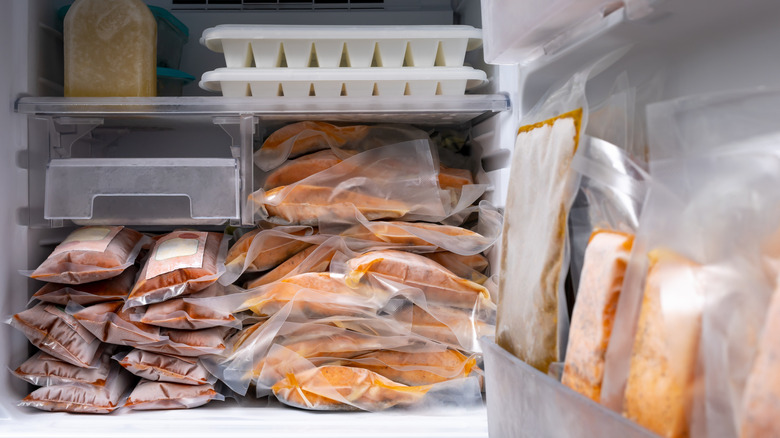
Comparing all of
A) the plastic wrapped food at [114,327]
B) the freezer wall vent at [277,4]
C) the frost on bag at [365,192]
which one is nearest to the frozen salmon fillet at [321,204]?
the frost on bag at [365,192]

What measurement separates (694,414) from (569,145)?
0.85ft

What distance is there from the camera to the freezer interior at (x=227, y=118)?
669mm

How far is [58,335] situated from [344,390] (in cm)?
58

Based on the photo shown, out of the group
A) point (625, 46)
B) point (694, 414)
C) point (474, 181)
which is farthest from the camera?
point (474, 181)

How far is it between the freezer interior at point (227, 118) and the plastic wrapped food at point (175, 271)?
6 centimetres

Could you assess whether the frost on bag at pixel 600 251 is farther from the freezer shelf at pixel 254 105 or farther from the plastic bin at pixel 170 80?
the plastic bin at pixel 170 80

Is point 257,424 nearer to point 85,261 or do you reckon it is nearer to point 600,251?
point 85,261

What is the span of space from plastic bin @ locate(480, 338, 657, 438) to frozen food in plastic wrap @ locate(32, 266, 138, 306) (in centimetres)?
87

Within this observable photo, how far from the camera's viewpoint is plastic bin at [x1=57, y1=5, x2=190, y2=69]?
1415 mm

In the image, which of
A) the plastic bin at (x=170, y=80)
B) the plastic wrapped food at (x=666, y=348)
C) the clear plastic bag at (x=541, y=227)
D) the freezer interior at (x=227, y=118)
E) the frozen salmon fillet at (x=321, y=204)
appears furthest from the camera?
the plastic bin at (x=170, y=80)

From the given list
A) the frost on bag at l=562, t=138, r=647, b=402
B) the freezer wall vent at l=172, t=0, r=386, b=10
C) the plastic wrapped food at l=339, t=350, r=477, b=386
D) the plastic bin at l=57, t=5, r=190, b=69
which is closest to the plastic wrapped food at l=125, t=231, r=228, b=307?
the plastic wrapped food at l=339, t=350, r=477, b=386

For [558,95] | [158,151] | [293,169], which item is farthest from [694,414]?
[158,151]

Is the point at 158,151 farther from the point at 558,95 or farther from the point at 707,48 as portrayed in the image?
the point at 707,48

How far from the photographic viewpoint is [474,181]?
142 cm
